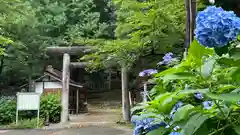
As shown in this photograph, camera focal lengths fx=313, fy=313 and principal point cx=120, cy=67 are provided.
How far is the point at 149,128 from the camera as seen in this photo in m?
1.29

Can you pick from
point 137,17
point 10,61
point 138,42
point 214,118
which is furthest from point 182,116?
point 10,61

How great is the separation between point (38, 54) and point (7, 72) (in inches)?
87.1

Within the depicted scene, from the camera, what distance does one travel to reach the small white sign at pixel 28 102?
29.0ft

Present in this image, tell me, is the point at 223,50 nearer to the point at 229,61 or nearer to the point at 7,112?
the point at 229,61

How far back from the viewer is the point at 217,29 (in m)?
0.81

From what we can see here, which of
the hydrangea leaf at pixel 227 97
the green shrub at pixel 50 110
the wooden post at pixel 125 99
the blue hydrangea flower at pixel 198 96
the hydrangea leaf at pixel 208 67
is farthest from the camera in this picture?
the green shrub at pixel 50 110

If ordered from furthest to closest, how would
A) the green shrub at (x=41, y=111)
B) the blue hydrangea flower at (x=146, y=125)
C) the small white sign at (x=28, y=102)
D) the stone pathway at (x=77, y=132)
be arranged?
the green shrub at (x=41, y=111) < the small white sign at (x=28, y=102) < the stone pathway at (x=77, y=132) < the blue hydrangea flower at (x=146, y=125)

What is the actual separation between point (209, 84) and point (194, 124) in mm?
147

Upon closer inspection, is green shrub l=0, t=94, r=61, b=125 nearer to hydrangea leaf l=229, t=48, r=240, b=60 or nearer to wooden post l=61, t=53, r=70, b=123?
wooden post l=61, t=53, r=70, b=123

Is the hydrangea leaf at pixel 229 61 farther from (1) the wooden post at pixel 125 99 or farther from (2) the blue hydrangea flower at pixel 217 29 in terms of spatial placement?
(1) the wooden post at pixel 125 99

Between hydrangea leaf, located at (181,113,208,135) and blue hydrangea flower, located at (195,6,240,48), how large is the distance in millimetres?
209

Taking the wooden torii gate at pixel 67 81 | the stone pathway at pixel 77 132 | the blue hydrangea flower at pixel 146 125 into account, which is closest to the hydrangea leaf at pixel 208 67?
the blue hydrangea flower at pixel 146 125

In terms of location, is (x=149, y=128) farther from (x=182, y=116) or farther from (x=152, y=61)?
(x=152, y=61)

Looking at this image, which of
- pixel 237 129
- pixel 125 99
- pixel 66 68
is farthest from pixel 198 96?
pixel 66 68
